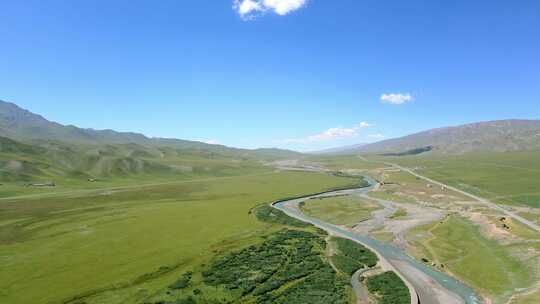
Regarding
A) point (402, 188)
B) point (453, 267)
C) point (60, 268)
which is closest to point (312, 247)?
point (453, 267)

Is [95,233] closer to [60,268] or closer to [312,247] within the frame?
[60,268]

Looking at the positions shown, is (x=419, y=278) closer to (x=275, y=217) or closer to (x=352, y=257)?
(x=352, y=257)

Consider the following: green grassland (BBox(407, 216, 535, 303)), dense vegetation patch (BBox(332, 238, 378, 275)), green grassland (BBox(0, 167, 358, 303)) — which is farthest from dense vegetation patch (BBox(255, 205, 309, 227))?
green grassland (BBox(407, 216, 535, 303))

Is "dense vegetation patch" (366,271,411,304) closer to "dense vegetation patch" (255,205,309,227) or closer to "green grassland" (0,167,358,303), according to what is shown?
"green grassland" (0,167,358,303)

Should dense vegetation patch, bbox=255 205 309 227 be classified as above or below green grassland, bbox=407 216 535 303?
above

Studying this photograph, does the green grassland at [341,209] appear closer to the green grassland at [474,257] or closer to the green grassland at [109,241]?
the green grassland at [474,257]

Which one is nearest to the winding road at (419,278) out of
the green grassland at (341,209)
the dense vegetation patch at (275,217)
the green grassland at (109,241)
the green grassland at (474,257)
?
the green grassland at (474,257)

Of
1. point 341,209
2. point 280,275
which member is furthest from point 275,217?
point 280,275
